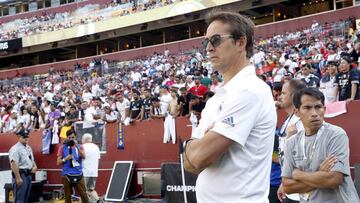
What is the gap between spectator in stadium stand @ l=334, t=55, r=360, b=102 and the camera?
864cm

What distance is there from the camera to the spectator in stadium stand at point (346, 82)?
8641mm

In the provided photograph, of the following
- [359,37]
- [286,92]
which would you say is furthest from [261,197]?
[359,37]

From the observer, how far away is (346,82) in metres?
8.95

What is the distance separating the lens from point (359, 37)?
15242 mm

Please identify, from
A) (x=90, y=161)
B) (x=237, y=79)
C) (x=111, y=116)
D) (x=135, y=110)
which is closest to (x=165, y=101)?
(x=135, y=110)

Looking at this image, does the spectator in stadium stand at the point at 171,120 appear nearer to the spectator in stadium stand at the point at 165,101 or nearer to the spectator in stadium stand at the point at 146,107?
the spectator in stadium stand at the point at 165,101

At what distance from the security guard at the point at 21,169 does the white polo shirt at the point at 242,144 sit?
Result: 10156 mm

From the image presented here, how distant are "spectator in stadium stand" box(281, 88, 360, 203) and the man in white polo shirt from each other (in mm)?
1073

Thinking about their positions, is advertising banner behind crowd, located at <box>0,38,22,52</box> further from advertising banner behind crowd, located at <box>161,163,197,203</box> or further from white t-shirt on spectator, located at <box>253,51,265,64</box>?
advertising banner behind crowd, located at <box>161,163,197,203</box>

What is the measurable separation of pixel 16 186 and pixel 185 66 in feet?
41.1

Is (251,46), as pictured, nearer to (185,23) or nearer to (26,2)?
(185,23)

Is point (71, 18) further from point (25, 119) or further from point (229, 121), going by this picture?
point (229, 121)

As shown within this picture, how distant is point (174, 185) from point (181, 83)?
7.40m

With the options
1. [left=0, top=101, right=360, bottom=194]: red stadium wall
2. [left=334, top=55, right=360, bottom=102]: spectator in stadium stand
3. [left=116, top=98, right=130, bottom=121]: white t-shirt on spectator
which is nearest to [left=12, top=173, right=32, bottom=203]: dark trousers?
[left=0, top=101, right=360, bottom=194]: red stadium wall
